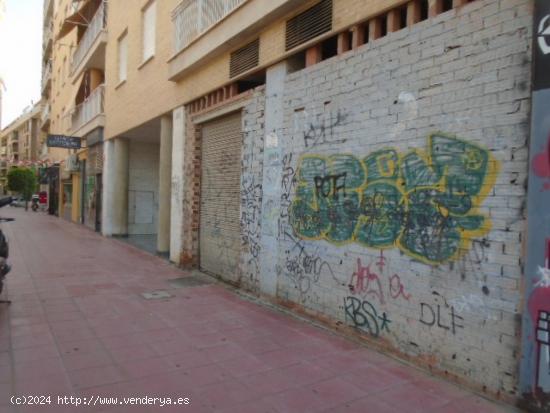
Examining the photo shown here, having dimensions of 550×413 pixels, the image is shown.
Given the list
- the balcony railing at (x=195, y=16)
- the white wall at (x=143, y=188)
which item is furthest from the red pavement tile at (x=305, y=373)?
the white wall at (x=143, y=188)

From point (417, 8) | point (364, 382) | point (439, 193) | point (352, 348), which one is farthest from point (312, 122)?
point (364, 382)

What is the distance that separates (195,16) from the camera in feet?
29.2

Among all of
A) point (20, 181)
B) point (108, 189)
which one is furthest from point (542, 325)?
point (20, 181)

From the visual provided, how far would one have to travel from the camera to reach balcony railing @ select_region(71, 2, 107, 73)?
16.4 metres

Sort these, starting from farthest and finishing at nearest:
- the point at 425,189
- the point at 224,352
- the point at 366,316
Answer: the point at 366,316 < the point at 224,352 < the point at 425,189

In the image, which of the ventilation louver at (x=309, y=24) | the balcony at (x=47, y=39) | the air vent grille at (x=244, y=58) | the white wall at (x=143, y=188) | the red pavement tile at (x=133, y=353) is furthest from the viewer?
the balcony at (x=47, y=39)

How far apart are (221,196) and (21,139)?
87.0 metres

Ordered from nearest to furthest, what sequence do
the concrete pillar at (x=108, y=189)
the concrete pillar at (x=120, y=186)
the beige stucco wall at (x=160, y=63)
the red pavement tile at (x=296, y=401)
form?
1. the red pavement tile at (x=296, y=401)
2. the beige stucco wall at (x=160, y=63)
3. the concrete pillar at (x=120, y=186)
4. the concrete pillar at (x=108, y=189)

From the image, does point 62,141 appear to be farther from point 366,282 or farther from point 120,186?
point 366,282

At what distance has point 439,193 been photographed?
402 centimetres

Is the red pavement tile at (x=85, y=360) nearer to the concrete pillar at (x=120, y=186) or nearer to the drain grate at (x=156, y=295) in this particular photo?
the drain grate at (x=156, y=295)

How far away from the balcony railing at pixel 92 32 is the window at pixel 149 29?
4.73 metres

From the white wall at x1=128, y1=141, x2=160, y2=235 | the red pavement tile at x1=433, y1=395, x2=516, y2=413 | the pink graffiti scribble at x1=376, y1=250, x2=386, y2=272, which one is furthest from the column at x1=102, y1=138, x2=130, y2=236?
the red pavement tile at x1=433, y1=395, x2=516, y2=413

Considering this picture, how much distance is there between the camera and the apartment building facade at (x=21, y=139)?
68.9 meters
